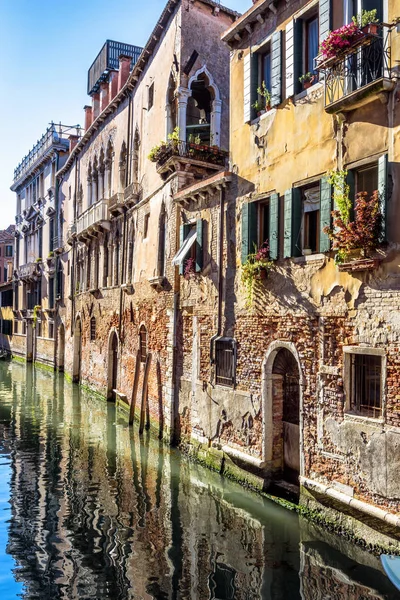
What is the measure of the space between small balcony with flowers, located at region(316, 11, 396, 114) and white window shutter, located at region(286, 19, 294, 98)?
3.70 ft

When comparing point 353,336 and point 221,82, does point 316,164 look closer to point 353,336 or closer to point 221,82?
point 353,336

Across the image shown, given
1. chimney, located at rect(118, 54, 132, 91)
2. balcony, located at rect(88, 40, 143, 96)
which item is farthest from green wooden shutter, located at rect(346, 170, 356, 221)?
balcony, located at rect(88, 40, 143, 96)

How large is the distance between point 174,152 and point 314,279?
233 inches

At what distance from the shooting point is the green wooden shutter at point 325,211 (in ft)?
24.9

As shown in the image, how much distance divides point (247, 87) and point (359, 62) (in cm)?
314

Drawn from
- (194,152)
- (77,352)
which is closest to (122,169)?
(194,152)

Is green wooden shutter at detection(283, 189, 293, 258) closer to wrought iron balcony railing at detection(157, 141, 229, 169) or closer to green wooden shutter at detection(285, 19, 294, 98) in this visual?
green wooden shutter at detection(285, 19, 294, 98)

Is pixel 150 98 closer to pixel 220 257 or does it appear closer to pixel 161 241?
pixel 161 241

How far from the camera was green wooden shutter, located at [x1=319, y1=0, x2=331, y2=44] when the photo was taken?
754 centimetres

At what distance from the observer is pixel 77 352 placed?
2275 cm

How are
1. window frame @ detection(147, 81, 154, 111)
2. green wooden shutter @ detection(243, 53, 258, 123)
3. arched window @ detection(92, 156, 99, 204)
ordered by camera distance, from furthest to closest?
arched window @ detection(92, 156, 99, 204) < window frame @ detection(147, 81, 154, 111) < green wooden shutter @ detection(243, 53, 258, 123)

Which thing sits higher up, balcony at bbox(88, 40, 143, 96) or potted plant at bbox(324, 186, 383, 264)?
balcony at bbox(88, 40, 143, 96)

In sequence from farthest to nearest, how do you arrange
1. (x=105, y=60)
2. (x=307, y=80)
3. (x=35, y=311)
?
(x=35, y=311) < (x=105, y=60) < (x=307, y=80)

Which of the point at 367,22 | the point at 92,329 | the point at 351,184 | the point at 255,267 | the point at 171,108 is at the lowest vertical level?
the point at 92,329
